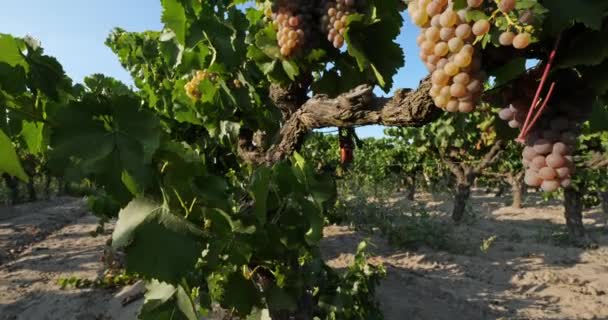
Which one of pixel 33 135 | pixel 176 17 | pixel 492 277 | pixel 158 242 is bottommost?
pixel 492 277

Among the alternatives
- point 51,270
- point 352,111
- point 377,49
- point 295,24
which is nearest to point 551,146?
point 352,111

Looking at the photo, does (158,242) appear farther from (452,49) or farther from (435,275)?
(435,275)

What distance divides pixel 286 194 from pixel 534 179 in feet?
3.36

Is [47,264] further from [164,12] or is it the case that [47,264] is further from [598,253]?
[598,253]

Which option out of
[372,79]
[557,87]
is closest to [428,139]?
[372,79]

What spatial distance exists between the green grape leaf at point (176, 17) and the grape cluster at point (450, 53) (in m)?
1.73

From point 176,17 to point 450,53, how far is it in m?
1.91

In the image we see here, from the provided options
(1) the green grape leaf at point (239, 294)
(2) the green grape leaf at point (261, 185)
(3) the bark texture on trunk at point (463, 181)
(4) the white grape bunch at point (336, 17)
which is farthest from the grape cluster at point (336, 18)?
(3) the bark texture on trunk at point (463, 181)

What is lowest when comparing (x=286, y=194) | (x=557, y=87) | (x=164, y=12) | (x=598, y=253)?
(x=598, y=253)

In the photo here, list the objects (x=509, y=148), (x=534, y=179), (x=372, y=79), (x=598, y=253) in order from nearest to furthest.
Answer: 1. (x=534, y=179)
2. (x=372, y=79)
3. (x=598, y=253)
4. (x=509, y=148)

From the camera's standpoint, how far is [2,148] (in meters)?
1.21

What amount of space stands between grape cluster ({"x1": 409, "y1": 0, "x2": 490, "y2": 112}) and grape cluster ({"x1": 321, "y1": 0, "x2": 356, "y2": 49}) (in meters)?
0.90

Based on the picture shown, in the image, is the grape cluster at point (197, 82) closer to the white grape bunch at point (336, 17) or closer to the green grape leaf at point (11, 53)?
the white grape bunch at point (336, 17)

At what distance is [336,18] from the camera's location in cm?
208
